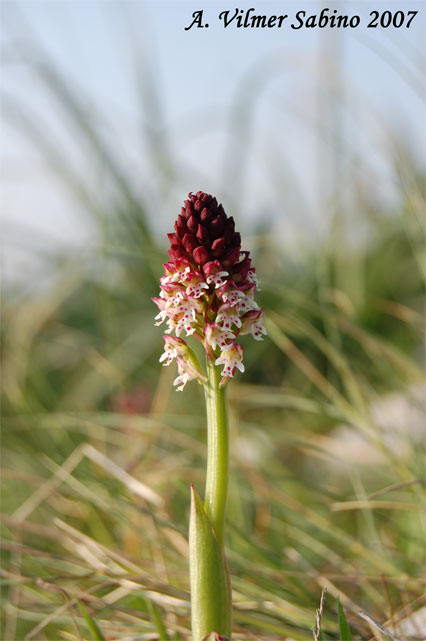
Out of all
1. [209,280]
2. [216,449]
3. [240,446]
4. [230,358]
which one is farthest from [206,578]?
[240,446]

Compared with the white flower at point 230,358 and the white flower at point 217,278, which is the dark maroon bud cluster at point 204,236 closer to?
the white flower at point 217,278

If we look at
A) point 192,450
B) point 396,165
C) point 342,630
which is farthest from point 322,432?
point 342,630

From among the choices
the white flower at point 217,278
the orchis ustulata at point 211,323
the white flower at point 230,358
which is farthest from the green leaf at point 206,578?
the white flower at point 217,278

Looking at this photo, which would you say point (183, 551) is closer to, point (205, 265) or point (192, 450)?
point (192, 450)

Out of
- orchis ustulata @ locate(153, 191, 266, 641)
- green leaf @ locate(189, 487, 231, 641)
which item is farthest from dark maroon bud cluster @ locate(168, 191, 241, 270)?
green leaf @ locate(189, 487, 231, 641)

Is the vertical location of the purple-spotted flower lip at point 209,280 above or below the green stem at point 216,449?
above

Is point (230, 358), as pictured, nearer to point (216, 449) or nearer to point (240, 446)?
point (216, 449)
